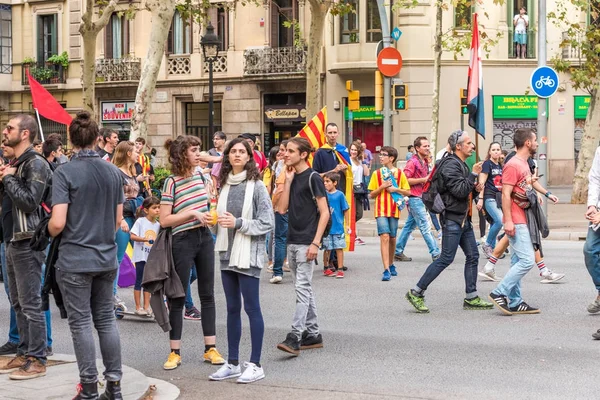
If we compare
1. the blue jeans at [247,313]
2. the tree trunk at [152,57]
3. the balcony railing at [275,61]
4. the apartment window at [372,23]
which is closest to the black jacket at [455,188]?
the blue jeans at [247,313]

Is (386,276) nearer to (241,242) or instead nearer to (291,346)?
(291,346)

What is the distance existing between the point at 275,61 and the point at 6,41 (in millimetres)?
14044

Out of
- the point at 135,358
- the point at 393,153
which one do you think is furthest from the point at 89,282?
the point at 393,153

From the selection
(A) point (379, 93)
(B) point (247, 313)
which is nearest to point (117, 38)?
(A) point (379, 93)

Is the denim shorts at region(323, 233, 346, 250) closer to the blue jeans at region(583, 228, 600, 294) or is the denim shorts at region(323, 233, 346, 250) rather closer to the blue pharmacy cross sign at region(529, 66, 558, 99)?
the blue jeans at region(583, 228, 600, 294)

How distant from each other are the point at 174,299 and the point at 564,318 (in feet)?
13.7

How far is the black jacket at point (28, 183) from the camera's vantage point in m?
7.83

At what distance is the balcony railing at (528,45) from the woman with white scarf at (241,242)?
30.2 metres

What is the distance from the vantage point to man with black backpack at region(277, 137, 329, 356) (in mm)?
8945

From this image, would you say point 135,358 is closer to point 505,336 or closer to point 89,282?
point 89,282

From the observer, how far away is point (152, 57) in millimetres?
26531

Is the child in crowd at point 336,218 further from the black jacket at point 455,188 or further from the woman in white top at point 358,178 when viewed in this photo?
the black jacket at point 455,188

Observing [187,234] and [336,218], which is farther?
[336,218]

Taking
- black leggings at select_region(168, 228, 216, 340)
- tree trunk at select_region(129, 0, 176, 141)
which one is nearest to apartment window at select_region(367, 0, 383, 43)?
tree trunk at select_region(129, 0, 176, 141)
